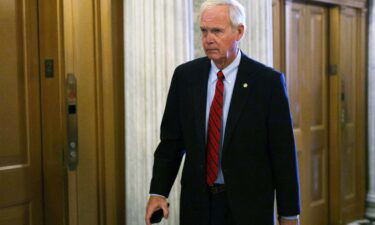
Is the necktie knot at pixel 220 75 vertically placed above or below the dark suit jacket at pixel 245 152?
above

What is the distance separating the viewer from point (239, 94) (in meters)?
2.16

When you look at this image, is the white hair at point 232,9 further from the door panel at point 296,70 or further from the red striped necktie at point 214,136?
the door panel at point 296,70

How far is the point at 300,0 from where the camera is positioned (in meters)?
4.68

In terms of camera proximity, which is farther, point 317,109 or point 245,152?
point 317,109

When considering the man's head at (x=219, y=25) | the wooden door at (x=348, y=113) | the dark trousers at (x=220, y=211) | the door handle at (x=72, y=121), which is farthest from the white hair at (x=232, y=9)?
the wooden door at (x=348, y=113)

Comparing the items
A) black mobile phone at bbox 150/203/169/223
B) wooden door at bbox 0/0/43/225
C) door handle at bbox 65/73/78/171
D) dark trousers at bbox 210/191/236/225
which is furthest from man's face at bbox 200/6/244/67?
wooden door at bbox 0/0/43/225

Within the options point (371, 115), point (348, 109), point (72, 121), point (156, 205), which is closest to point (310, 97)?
point (348, 109)

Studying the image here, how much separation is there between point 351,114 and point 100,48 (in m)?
3.38

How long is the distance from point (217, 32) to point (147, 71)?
848mm

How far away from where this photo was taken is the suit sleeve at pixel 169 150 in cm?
223

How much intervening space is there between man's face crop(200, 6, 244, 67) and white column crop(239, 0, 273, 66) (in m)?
1.19

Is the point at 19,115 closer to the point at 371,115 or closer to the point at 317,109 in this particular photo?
the point at 317,109

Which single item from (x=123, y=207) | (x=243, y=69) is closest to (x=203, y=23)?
(x=243, y=69)

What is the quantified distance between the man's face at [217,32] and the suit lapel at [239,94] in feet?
0.38
